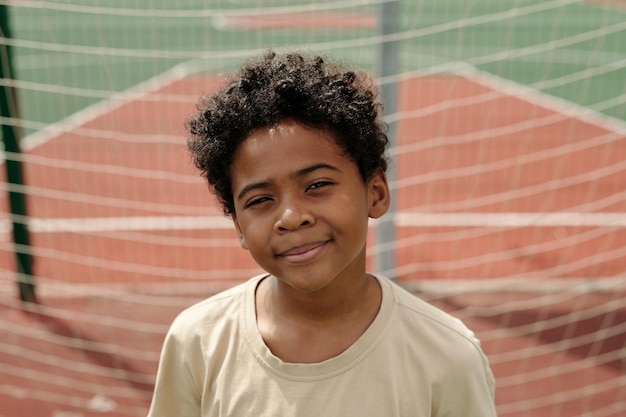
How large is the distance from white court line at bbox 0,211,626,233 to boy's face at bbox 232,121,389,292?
10.5ft

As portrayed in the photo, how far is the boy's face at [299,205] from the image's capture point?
131 centimetres

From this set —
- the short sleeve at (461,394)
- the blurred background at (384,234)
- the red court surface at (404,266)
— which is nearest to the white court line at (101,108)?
the blurred background at (384,234)

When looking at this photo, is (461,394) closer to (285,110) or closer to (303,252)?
(303,252)

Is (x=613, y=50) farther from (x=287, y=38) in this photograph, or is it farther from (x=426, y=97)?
(x=287, y=38)

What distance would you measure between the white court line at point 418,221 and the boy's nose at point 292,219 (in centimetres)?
326

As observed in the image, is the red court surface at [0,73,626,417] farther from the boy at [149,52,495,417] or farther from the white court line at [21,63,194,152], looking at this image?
the boy at [149,52,495,417]

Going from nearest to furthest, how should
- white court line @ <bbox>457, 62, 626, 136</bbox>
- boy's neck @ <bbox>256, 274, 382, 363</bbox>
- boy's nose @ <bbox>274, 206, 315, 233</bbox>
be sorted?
boy's nose @ <bbox>274, 206, 315, 233</bbox>
boy's neck @ <bbox>256, 274, 382, 363</bbox>
white court line @ <bbox>457, 62, 626, 136</bbox>

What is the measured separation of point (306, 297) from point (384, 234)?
6.71 ft

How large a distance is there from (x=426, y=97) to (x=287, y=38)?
2787mm

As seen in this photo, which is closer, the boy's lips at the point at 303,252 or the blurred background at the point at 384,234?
the boy's lips at the point at 303,252

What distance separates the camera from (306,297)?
4.69 feet

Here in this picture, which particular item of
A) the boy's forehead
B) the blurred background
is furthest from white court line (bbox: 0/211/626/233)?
the boy's forehead

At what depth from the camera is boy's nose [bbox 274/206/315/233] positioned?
4.23ft

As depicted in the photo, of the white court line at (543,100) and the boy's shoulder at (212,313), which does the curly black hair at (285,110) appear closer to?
the boy's shoulder at (212,313)
